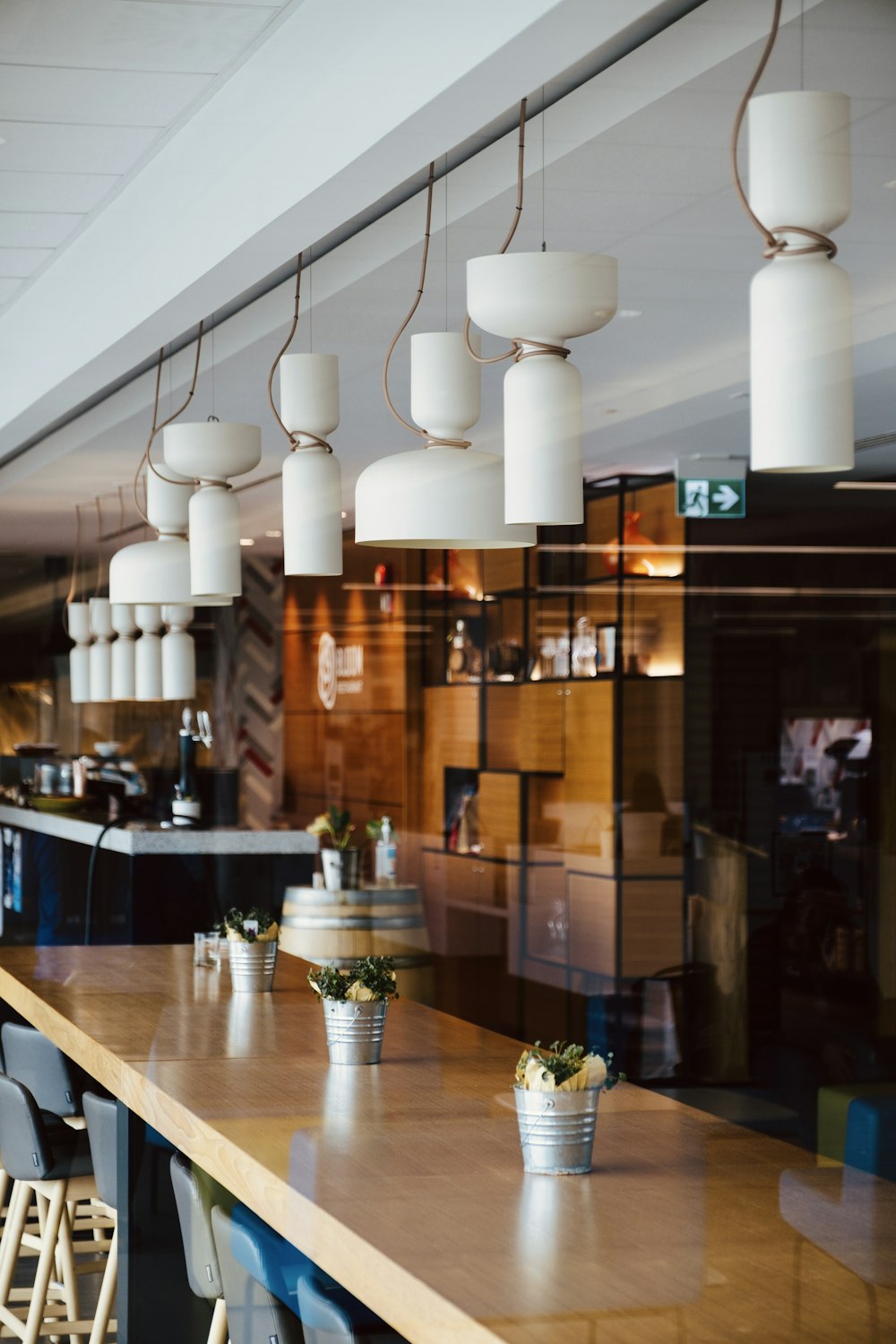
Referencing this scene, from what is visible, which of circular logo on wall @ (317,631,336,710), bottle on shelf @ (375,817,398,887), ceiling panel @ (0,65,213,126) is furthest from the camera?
circular logo on wall @ (317,631,336,710)

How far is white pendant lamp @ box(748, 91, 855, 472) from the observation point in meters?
1.71

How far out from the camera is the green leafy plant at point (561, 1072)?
2502mm

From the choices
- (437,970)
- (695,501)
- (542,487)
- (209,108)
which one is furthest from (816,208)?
(437,970)

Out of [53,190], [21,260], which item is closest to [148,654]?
[21,260]

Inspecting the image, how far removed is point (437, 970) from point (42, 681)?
2.50m

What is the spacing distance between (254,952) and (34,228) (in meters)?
2.06

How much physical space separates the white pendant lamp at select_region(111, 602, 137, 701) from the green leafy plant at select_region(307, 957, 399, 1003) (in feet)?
8.71

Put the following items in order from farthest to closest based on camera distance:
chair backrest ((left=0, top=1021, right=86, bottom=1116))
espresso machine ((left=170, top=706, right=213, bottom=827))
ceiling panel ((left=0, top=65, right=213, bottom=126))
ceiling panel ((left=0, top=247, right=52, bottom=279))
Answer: espresso machine ((left=170, top=706, right=213, bottom=827)), ceiling panel ((left=0, top=247, right=52, bottom=279)), chair backrest ((left=0, top=1021, right=86, bottom=1116)), ceiling panel ((left=0, top=65, right=213, bottom=126))

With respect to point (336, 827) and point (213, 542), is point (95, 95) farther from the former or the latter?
point (336, 827)

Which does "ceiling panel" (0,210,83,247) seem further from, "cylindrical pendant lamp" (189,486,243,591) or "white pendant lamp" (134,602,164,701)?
"white pendant lamp" (134,602,164,701)

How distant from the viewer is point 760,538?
7.20 meters

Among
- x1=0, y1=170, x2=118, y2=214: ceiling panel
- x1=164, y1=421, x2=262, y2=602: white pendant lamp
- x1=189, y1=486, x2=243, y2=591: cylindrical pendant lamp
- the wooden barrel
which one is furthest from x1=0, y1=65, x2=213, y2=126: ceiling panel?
the wooden barrel

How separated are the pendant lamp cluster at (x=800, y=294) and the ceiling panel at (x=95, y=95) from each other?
1.87m

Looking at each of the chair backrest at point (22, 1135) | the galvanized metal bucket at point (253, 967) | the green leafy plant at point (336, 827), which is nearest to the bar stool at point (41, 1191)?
the chair backrest at point (22, 1135)
